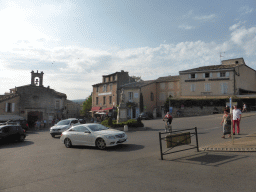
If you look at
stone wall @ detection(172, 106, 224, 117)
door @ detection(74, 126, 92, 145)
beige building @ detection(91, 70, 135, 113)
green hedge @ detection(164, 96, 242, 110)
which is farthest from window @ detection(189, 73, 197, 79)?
door @ detection(74, 126, 92, 145)

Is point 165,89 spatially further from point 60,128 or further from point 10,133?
point 10,133

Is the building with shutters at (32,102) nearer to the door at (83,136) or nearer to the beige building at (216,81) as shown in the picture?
the beige building at (216,81)

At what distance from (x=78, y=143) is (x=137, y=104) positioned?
3292cm

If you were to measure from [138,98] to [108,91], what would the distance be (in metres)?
8.64

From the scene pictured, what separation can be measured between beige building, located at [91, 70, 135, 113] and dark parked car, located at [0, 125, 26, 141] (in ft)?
100

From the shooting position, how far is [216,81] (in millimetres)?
38812

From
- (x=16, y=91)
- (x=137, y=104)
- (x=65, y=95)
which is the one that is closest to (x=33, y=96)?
(x=16, y=91)

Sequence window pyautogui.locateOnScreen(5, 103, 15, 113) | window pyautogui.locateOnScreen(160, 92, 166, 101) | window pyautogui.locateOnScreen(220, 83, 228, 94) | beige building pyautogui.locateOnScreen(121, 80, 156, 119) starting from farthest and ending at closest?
window pyautogui.locateOnScreen(160, 92, 166, 101) < beige building pyautogui.locateOnScreen(121, 80, 156, 119) < window pyautogui.locateOnScreen(220, 83, 228, 94) < window pyautogui.locateOnScreen(5, 103, 15, 113)

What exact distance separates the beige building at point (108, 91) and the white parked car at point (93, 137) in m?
34.0

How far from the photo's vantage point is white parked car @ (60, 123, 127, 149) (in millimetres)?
10164

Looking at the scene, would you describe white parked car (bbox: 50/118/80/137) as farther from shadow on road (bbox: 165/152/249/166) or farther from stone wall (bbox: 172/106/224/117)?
stone wall (bbox: 172/106/224/117)

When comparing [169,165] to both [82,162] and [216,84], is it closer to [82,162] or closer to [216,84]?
[82,162]

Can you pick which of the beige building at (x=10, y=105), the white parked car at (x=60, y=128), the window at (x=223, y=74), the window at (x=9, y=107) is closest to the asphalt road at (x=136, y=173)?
the white parked car at (x=60, y=128)

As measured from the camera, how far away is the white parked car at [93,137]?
1016cm
